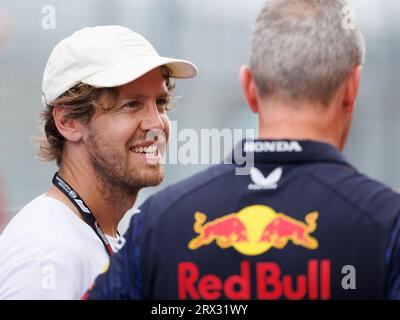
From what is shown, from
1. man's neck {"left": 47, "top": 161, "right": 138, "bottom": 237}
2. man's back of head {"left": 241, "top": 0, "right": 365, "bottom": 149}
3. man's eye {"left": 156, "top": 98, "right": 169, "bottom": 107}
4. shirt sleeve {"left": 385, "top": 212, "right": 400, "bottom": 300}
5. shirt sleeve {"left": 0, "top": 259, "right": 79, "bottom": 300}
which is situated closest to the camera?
shirt sleeve {"left": 385, "top": 212, "right": 400, "bottom": 300}

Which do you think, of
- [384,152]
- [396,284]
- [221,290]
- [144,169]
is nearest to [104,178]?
[144,169]

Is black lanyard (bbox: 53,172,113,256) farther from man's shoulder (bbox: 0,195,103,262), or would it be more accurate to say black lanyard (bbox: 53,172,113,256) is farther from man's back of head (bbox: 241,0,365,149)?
man's back of head (bbox: 241,0,365,149)

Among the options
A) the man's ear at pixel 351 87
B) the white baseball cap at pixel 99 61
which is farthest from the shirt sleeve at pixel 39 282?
the man's ear at pixel 351 87

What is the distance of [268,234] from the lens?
144cm

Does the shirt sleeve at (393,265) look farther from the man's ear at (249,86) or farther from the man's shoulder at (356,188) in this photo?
the man's ear at (249,86)

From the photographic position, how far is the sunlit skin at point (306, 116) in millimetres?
1468

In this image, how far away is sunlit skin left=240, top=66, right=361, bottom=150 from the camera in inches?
57.8

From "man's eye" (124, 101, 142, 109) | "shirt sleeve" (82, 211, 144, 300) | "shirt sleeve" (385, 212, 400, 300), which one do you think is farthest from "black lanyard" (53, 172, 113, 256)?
"shirt sleeve" (385, 212, 400, 300)

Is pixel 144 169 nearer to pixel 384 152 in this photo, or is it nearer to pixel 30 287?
pixel 30 287

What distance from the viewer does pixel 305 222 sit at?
142 centimetres

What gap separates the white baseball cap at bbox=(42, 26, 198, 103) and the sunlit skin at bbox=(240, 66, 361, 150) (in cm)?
91

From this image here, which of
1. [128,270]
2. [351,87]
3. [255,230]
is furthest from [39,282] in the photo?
[351,87]

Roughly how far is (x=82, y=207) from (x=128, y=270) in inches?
33.0

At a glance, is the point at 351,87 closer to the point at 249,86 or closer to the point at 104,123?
the point at 249,86
